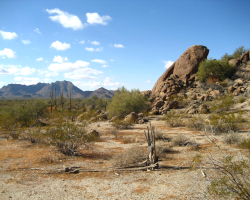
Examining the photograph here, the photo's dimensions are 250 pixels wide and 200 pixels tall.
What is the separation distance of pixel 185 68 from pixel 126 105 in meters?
14.4

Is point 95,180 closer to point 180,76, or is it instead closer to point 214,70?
point 214,70

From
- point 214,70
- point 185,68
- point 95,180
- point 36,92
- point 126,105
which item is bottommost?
point 95,180

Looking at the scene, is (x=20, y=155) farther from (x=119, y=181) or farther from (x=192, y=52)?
(x=192, y=52)

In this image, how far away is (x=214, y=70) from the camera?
31453mm

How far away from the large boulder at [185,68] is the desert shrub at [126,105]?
16.3 feet

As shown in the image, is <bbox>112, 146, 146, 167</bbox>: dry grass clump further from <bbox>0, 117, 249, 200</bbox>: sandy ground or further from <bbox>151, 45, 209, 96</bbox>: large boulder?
<bbox>151, 45, 209, 96</bbox>: large boulder

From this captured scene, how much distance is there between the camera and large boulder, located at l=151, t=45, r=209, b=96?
109 ft

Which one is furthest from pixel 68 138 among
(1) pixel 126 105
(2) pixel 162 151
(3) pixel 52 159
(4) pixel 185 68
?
(4) pixel 185 68

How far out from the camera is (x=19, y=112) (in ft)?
62.8

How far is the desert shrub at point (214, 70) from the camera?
3116cm

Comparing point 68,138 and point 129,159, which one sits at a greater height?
point 68,138

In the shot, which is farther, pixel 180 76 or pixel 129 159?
pixel 180 76

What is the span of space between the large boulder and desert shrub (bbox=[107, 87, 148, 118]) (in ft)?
16.3

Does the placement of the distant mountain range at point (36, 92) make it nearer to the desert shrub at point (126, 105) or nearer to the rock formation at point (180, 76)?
the rock formation at point (180, 76)
